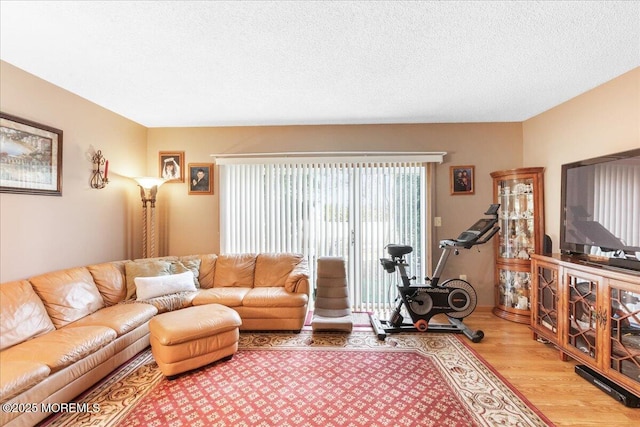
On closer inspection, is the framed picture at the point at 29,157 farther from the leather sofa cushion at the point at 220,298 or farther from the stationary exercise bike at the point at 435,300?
the stationary exercise bike at the point at 435,300

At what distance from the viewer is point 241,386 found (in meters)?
2.21

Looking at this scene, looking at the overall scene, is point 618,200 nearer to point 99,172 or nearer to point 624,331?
point 624,331

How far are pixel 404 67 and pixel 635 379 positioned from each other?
9.81 ft

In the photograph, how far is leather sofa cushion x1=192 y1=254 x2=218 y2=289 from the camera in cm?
360

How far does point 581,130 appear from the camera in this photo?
2949 millimetres

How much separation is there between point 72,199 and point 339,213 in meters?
3.20

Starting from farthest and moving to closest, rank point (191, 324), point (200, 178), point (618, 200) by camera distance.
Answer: point (200, 178) < point (191, 324) < point (618, 200)

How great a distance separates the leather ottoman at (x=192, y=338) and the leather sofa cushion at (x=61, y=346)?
376 millimetres

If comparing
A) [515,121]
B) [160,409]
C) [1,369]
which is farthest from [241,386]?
[515,121]

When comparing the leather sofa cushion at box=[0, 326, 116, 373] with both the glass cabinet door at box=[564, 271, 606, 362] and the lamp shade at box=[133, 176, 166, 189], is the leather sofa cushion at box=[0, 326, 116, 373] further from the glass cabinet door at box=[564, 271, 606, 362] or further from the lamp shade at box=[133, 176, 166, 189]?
the glass cabinet door at box=[564, 271, 606, 362]

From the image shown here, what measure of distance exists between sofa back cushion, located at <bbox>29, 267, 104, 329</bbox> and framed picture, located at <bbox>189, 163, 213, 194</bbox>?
1718 mm

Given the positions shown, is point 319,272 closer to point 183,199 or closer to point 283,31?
point 183,199

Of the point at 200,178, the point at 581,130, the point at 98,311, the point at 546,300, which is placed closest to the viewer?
the point at 98,311

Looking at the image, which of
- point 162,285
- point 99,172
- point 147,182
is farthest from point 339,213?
point 99,172
